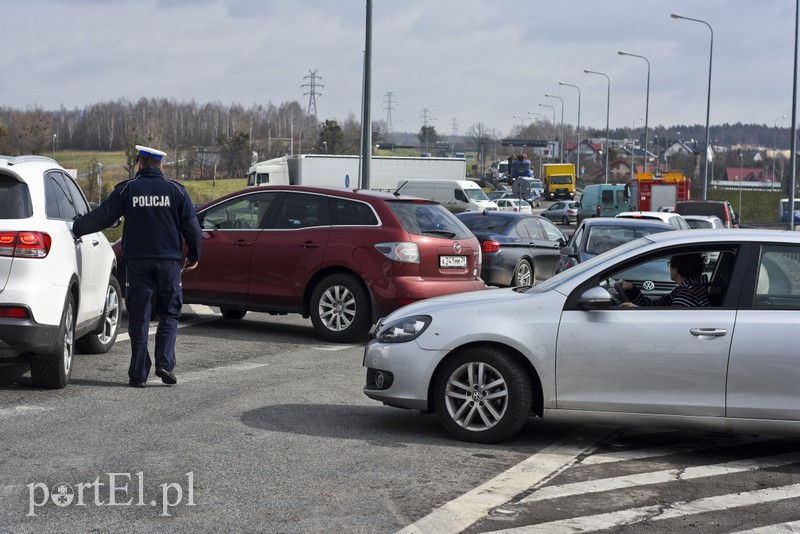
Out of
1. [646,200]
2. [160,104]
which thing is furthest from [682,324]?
[160,104]

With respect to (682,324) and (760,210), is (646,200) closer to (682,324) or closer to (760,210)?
(760,210)

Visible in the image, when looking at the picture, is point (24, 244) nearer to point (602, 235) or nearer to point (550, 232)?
point (602, 235)

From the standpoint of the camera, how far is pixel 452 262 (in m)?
12.7

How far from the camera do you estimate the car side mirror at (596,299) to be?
7.01 m

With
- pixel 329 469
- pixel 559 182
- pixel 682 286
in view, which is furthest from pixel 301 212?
pixel 559 182

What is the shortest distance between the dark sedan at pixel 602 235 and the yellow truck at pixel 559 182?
80.8 metres

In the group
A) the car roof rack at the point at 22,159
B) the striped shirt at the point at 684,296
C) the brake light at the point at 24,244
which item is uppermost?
the car roof rack at the point at 22,159

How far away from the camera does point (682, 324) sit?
6.92 m

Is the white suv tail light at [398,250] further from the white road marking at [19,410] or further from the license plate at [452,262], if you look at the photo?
the white road marking at [19,410]

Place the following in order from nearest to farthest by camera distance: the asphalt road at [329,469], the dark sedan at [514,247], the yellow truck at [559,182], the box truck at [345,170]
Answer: the asphalt road at [329,469]
the dark sedan at [514,247]
the box truck at [345,170]
the yellow truck at [559,182]

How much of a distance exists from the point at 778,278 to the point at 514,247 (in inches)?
518

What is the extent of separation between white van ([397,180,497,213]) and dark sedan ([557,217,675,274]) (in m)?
39.2

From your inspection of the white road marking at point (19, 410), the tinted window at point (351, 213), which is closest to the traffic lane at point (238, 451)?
the white road marking at point (19, 410)

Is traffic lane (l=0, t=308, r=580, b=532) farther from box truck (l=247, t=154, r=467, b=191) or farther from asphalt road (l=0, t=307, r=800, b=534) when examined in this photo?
box truck (l=247, t=154, r=467, b=191)
